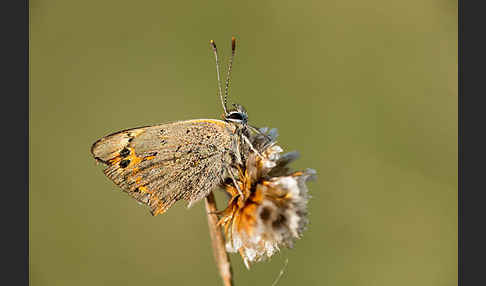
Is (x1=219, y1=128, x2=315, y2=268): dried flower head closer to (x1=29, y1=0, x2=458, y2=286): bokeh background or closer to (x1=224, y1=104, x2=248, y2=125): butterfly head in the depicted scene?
(x1=224, y1=104, x2=248, y2=125): butterfly head

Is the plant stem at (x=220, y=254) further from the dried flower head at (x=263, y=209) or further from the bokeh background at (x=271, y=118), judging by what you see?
the bokeh background at (x=271, y=118)

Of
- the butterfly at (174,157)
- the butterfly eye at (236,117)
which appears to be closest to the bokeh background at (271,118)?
the butterfly at (174,157)

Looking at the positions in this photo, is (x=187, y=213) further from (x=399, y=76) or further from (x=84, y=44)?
(x=399, y=76)

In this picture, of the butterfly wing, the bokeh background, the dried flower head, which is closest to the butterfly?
the butterfly wing

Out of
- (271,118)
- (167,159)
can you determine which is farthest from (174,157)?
(271,118)

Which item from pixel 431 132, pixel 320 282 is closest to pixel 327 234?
pixel 320 282

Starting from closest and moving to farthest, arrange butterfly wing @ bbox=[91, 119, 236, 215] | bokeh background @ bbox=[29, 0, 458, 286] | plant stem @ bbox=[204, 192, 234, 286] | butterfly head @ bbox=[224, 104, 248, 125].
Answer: plant stem @ bbox=[204, 192, 234, 286] → butterfly wing @ bbox=[91, 119, 236, 215] → butterfly head @ bbox=[224, 104, 248, 125] → bokeh background @ bbox=[29, 0, 458, 286]
